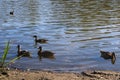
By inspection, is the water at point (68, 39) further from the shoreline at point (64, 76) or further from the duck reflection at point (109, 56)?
the shoreline at point (64, 76)

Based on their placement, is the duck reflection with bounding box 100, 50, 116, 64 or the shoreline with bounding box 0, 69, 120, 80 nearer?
the shoreline with bounding box 0, 69, 120, 80

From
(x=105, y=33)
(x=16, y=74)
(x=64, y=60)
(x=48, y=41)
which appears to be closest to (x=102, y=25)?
(x=105, y=33)

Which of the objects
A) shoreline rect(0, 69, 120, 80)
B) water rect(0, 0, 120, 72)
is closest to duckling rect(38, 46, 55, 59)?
water rect(0, 0, 120, 72)

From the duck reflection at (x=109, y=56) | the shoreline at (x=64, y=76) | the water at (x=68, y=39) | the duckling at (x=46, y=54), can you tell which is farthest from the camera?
the duckling at (x=46, y=54)

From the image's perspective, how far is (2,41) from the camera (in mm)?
16719

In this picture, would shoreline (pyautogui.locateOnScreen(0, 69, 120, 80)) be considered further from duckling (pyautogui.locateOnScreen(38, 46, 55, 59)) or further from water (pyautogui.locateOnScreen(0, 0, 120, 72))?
duckling (pyautogui.locateOnScreen(38, 46, 55, 59))

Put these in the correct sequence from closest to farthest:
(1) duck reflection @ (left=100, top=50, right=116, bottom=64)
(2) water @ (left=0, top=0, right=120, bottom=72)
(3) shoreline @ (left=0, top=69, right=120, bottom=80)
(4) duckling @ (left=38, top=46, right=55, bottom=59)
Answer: (3) shoreline @ (left=0, top=69, right=120, bottom=80)
(2) water @ (left=0, top=0, right=120, bottom=72)
(1) duck reflection @ (left=100, top=50, right=116, bottom=64)
(4) duckling @ (left=38, top=46, right=55, bottom=59)

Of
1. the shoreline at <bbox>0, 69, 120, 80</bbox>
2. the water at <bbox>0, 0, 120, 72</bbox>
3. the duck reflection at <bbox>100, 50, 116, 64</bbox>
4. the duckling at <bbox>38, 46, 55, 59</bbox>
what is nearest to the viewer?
the shoreline at <bbox>0, 69, 120, 80</bbox>

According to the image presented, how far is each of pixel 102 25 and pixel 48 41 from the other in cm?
Answer: 593

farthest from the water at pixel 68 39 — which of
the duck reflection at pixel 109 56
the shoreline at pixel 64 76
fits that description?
the shoreline at pixel 64 76

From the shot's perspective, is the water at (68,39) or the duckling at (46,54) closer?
the water at (68,39)

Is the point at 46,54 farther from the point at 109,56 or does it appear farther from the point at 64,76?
the point at 64,76

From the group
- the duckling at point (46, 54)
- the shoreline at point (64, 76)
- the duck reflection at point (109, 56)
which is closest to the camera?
the shoreline at point (64, 76)

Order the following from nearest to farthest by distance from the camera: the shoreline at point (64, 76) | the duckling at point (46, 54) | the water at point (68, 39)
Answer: the shoreline at point (64, 76)
the water at point (68, 39)
the duckling at point (46, 54)
